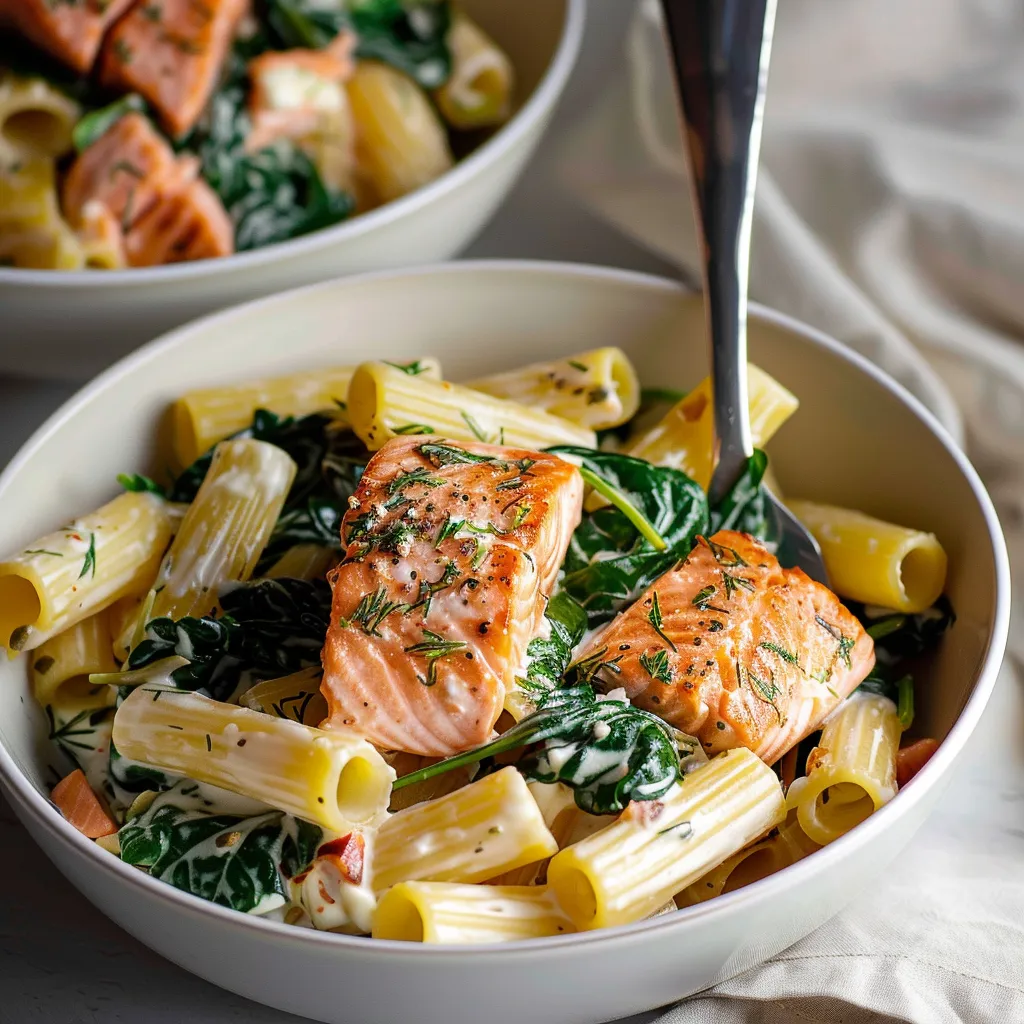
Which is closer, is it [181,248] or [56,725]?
[56,725]

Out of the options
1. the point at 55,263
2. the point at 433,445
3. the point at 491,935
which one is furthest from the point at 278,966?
the point at 55,263

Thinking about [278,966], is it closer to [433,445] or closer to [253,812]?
[253,812]

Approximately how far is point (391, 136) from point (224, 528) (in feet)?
3.95

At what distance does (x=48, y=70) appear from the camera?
271 centimetres

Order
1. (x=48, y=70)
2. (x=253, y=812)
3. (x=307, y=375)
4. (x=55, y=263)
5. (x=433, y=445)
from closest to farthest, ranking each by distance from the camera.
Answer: (x=253, y=812), (x=433, y=445), (x=307, y=375), (x=55, y=263), (x=48, y=70)

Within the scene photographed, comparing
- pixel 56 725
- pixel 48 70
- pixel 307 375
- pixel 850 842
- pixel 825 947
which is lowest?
pixel 825 947

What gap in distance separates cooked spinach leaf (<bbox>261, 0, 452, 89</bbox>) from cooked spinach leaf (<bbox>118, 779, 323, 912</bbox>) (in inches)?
72.1

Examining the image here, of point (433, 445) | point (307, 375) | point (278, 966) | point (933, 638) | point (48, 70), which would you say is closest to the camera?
point (278, 966)

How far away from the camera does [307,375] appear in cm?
229

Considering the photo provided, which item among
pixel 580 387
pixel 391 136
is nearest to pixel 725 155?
pixel 580 387

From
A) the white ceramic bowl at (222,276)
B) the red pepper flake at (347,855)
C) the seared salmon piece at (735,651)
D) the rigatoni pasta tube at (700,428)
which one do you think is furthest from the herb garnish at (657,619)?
the white ceramic bowl at (222,276)

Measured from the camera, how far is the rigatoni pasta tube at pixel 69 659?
76.0 inches

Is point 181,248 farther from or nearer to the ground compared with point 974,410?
farther from the ground

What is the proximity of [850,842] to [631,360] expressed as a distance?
1144mm
